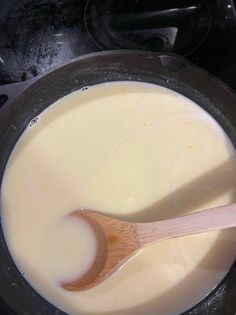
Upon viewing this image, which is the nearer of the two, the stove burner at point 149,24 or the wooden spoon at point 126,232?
the wooden spoon at point 126,232

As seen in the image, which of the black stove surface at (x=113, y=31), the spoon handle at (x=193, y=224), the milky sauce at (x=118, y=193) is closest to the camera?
the spoon handle at (x=193, y=224)

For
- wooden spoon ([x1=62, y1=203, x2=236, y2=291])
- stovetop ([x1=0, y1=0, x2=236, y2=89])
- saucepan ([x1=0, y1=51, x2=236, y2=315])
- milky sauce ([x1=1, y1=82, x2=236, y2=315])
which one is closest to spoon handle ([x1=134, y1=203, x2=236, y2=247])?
wooden spoon ([x1=62, y1=203, x2=236, y2=291])

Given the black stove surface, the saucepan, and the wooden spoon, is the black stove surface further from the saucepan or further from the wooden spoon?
the wooden spoon

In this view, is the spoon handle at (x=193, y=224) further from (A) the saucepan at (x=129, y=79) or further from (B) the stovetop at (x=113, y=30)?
(B) the stovetop at (x=113, y=30)

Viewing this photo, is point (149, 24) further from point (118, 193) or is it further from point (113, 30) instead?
point (118, 193)

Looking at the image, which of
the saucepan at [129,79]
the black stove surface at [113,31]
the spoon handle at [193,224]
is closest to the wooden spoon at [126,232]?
the spoon handle at [193,224]

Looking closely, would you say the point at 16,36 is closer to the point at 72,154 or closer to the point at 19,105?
the point at 19,105
